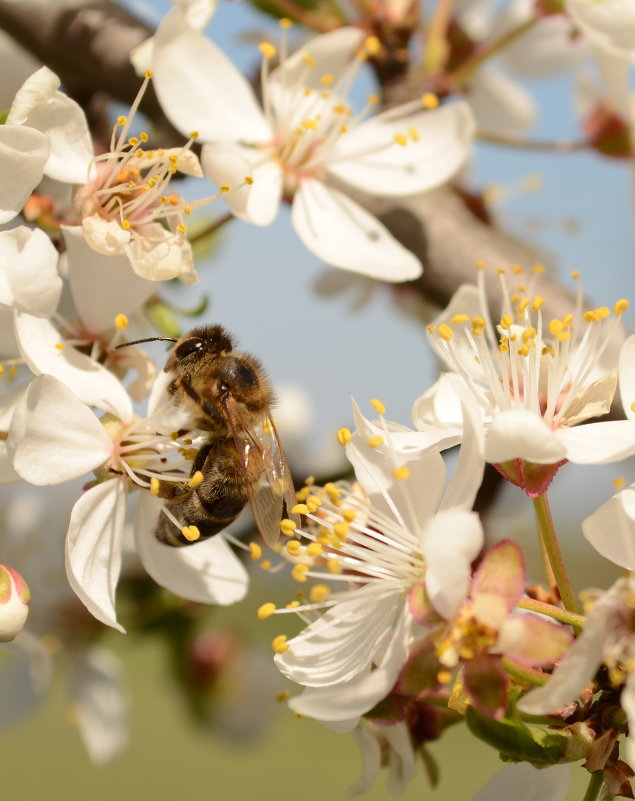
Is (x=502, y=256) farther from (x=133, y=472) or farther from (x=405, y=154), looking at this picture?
(x=133, y=472)

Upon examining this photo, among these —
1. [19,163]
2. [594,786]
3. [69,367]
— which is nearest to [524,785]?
[594,786]

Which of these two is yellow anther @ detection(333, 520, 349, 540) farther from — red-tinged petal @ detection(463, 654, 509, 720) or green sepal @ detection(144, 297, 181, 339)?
green sepal @ detection(144, 297, 181, 339)

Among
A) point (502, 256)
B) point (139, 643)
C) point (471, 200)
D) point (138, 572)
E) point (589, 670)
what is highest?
point (589, 670)

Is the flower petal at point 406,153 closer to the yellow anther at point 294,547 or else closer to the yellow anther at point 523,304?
the yellow anther at point 523,304

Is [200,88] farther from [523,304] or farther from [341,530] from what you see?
[341,530]

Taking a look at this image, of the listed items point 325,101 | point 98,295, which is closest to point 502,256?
point 325,101
